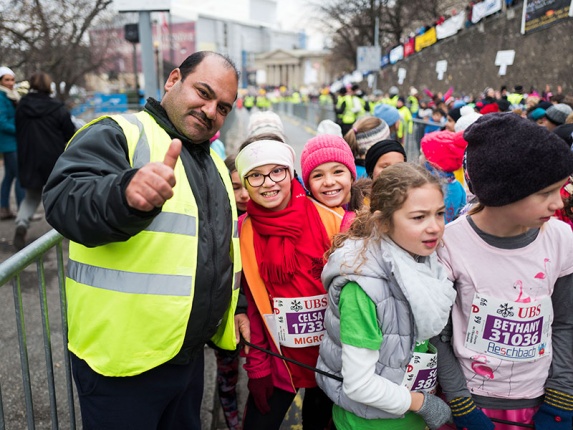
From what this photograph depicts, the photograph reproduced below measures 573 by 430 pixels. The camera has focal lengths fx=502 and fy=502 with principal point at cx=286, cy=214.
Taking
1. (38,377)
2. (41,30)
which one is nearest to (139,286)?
(38,377)

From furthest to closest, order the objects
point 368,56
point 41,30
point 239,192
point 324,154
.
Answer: point 368,56 < point 41,30 < point 239,192 < point 324,154

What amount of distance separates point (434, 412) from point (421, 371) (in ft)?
0.52

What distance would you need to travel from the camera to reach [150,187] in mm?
1348

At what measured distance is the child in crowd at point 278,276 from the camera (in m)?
2.31

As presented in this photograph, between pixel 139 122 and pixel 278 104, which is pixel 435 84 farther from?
pixel 139 122

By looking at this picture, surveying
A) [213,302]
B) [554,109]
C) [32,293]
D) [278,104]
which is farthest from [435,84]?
[213,302]

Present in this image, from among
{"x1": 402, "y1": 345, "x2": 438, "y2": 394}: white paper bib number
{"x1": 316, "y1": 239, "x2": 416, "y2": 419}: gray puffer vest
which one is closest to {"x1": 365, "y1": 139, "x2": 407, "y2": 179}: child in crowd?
{"x1": 316, "y1": 239, "x2": 416, "y2": 419}: gray puffer vest

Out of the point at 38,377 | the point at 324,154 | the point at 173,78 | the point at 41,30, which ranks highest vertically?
the point at 41,30

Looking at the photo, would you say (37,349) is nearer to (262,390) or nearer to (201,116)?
(262,390)

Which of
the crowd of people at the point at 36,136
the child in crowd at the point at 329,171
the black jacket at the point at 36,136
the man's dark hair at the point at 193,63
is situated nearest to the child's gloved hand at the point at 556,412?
the child in crowd at the point at 329,171

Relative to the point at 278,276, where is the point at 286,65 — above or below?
above

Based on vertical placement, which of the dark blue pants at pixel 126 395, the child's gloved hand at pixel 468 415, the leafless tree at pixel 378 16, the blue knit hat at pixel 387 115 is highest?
the leafless tree at pixel 378 16

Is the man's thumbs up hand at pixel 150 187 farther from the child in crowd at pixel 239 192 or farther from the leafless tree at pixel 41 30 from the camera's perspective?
the leafless tree at pixel 41 30

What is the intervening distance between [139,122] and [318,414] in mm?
1758
